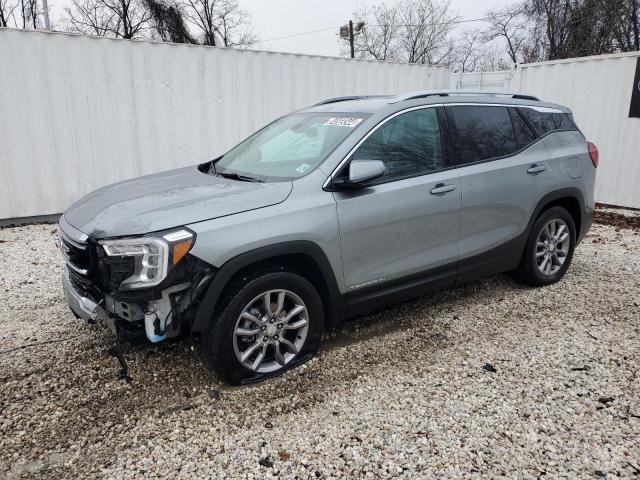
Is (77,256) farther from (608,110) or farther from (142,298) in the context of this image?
(608,110)

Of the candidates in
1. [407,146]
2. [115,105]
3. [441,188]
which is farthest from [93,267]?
[115,105]

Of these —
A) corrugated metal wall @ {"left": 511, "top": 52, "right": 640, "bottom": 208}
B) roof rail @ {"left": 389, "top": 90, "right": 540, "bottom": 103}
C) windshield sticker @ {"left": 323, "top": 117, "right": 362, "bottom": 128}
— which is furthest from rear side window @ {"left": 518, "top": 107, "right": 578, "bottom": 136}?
corrugated metal wall @ {"left": 511, "top": 52, "right": 640, "bottom": 208}

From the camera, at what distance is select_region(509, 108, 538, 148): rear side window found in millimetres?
4324

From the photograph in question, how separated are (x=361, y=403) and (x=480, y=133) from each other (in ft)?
8.06

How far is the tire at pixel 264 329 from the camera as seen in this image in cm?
286

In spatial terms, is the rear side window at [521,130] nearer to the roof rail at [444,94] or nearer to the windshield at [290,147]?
the roof rail at [444,94]

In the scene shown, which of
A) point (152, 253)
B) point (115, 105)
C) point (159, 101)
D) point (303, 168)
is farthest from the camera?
point (159, 101)

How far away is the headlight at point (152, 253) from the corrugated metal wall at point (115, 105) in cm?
569

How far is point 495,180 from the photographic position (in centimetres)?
401

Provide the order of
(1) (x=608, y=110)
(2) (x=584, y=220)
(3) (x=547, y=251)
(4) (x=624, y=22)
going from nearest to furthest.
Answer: (3) (x=547, y=251) → (2) (x=584, y=220) → (1) (x=608, y=110) → (4) (x=624, y=22)

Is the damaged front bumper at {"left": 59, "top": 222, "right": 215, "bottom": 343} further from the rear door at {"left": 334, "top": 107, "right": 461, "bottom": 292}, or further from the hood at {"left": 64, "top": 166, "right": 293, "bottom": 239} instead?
the rear door at {"left": 334, "top": 107, "right": 461, "bottom": 292}

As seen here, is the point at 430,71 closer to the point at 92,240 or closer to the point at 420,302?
the point at 420,302

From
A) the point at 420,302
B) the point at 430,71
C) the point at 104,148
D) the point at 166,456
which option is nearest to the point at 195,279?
the point at 166,456

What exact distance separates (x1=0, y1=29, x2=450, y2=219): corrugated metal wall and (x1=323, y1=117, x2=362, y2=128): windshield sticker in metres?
5.09
